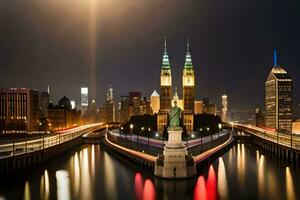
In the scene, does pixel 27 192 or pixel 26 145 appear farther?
pixel 26 145

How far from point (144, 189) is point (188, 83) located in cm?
13676

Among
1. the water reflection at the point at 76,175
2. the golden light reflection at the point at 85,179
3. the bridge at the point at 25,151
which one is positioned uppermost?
the bridge at the point at 25,151

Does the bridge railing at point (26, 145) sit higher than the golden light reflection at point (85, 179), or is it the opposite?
the bridge railing at point (26, 145)

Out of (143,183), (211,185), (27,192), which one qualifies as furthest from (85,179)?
(211,185)

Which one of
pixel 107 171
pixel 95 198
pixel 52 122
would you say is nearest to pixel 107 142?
pixel 107 171

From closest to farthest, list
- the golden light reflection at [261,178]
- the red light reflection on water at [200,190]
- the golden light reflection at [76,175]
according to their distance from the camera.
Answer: the red light reflection on water at [200,190] → the golden light reflection at [261,178] → the golden light reflection at [76,175]

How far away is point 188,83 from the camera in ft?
605

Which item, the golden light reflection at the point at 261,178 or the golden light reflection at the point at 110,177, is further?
the golden light reflection at the point at 110,177

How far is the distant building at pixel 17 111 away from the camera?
169 m

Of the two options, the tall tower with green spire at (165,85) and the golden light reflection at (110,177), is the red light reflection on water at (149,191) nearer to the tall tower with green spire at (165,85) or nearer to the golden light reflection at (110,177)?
the golden light reflection at (110,177)

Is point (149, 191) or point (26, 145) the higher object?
point (26, 145)

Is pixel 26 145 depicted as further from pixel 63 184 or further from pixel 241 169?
pixel 241 169

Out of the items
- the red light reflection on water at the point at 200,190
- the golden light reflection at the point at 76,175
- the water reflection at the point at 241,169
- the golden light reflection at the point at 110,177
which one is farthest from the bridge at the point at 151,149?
the golden light reflection at the point at 76,175

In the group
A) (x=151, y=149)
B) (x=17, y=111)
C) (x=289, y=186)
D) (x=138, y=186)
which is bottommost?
(x=289, y=186)
